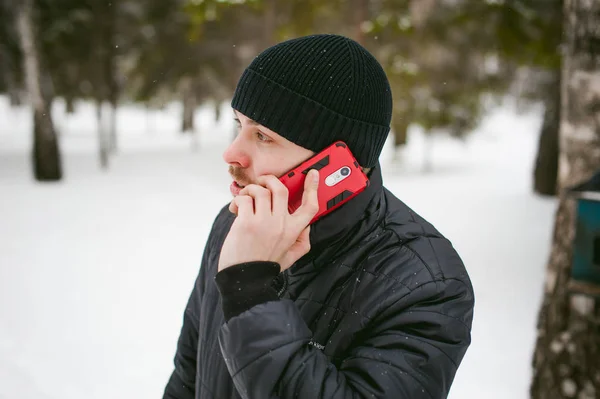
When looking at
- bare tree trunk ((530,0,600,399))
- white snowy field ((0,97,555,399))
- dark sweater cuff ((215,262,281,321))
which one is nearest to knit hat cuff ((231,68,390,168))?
dark sweater cuff ((215,262,281,321))

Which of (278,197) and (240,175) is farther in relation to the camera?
(240,175)

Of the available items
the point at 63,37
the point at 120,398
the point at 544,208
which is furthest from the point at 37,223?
the point at 63,37

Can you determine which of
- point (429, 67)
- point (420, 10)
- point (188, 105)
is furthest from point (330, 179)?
point (188, 105)

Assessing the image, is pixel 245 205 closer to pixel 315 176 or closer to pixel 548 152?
pixel 315 176

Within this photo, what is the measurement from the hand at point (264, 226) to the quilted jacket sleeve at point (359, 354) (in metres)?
0.12

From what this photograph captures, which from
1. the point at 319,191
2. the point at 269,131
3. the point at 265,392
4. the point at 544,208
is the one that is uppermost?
the point at 269,131

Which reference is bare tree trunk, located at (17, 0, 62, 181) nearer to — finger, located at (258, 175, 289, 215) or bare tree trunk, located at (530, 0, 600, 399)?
bare tree trunk, located at (530, 0, 600, 399)

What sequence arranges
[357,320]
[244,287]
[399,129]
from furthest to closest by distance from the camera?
1. [399,129]
2. [357,320]
3. [244,287]

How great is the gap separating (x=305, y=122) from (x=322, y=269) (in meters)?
0.42

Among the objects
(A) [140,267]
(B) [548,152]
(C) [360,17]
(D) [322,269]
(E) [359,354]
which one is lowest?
(A) [140,267]

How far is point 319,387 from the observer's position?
3.70 feet

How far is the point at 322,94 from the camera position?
4.66 feet

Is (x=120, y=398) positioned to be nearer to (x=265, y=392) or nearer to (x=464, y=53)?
(x=265, y=392)

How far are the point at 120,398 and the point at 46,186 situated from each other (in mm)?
9723
